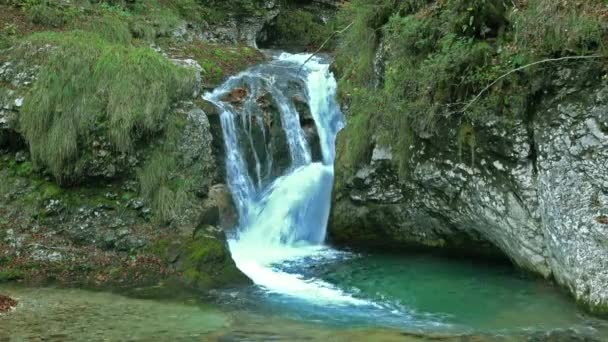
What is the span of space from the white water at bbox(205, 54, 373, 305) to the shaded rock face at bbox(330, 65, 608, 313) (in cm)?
60

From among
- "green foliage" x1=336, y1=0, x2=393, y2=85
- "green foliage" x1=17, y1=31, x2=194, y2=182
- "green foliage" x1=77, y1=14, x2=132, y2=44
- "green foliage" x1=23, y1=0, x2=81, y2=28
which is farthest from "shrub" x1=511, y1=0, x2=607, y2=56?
"green foliage" x1=23, y1=0, x2=81, y2=28

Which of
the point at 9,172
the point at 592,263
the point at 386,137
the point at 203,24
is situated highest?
the point at 203,24

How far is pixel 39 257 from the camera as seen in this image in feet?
30.6

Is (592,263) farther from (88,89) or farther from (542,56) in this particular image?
(88,89)

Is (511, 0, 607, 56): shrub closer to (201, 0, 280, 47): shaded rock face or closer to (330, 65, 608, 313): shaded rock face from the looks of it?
(330, 65, 608, 313): shaded rock face

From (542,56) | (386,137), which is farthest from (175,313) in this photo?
(542,56)

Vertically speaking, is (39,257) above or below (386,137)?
below

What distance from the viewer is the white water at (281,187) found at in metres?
10.4

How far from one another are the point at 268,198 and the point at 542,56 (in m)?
5.46

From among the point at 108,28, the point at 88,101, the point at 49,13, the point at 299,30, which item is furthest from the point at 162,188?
the point at 299,30

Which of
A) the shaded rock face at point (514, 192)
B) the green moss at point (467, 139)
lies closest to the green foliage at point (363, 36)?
the shaded rock face at point (514, 192)

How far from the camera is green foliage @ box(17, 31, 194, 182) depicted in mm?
10258

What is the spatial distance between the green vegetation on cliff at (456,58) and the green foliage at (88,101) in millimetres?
3500

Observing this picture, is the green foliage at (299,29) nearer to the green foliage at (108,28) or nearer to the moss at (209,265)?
the green foliage at (108,28)
